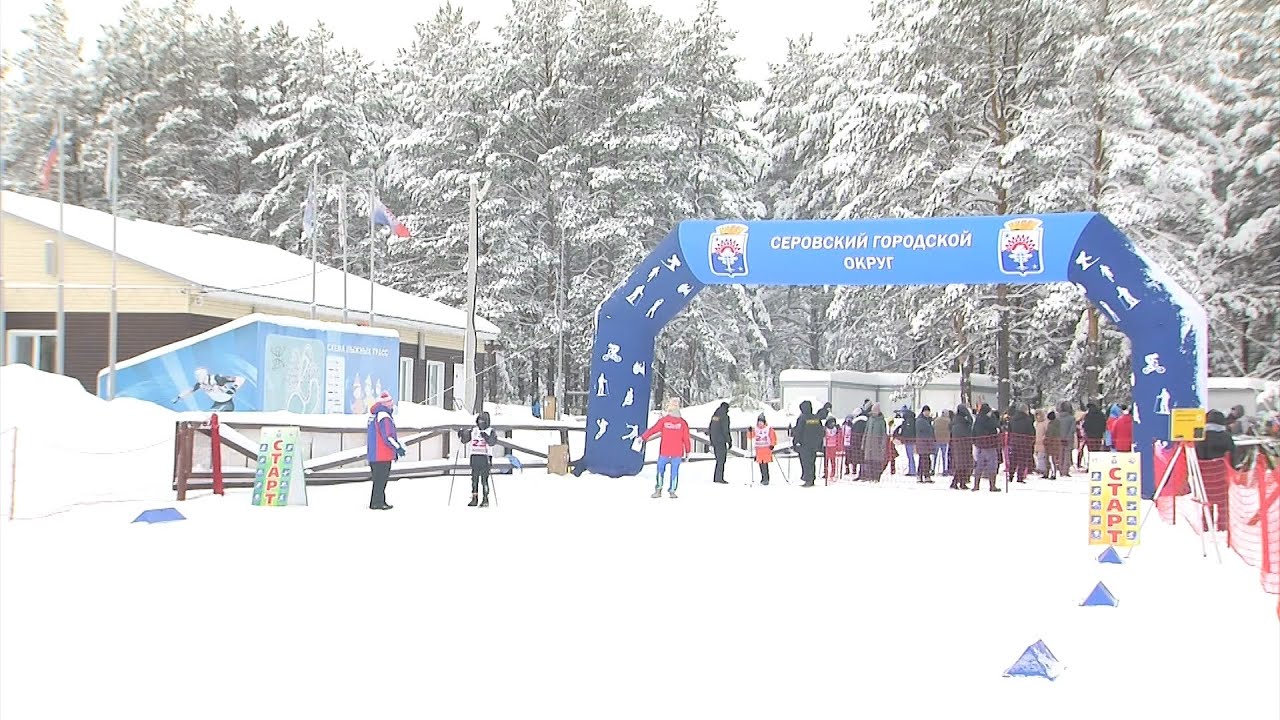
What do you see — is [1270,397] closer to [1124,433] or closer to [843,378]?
[1124,433]

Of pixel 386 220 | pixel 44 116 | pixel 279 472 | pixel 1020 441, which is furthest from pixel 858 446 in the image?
pixel 44 116

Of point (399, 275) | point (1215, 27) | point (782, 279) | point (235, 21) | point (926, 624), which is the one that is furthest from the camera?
point (235, 21)

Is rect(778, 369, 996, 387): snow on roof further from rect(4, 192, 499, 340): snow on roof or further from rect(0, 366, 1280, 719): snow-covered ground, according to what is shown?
rect(0, 366, 1280, 719): snow-covered ground

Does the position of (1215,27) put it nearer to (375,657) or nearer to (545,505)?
(545,505)

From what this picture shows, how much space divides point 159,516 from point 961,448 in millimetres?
15367

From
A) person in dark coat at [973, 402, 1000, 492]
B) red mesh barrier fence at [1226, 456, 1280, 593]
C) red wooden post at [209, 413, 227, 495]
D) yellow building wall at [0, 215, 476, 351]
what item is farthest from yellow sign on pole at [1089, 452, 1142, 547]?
yellow building wall at [0, 215, 476, 351]

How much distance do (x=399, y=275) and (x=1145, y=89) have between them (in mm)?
28229

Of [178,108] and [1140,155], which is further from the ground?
→ [178,108]

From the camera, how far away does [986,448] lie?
2516cm

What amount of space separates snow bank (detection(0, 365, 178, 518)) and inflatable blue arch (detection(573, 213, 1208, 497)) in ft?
29.1

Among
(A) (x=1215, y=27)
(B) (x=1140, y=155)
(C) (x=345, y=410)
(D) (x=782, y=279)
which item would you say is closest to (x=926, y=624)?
(D) (x=782, y=279)

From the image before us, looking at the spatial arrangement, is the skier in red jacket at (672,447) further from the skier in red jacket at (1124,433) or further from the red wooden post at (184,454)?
the skier in red jacket at (1124,433)

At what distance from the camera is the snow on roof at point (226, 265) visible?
28406 mm

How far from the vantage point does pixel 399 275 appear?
51.6 m
